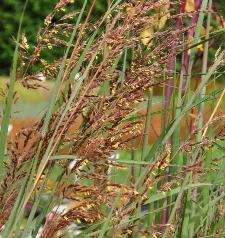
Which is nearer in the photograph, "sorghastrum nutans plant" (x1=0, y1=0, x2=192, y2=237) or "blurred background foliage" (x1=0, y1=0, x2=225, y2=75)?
"sorghastrum nutans plant" (x1=0, y1=0, x2=192, y2=237)

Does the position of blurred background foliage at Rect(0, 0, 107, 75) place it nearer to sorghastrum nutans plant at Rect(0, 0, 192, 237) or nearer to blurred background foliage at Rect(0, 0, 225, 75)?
blurred background foliage at Rect(0, 0, 225, 75)

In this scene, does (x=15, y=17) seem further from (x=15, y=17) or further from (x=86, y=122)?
(x=86, y=122)

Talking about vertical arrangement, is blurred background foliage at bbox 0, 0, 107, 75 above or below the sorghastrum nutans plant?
above

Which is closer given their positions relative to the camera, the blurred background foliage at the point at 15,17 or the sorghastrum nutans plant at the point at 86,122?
the sorghastrum nutans plant at the point at 86,122

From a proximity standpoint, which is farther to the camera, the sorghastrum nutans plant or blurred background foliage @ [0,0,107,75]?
blurred background foliage @ [0,0,107,75]

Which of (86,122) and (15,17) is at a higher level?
(15,17)

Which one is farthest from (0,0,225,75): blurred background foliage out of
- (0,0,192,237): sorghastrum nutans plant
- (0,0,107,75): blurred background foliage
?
(0,0,192,237): sorghastrum nutans plant

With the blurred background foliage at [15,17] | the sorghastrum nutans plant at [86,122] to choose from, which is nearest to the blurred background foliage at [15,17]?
the blurred background foliage at [15,17]

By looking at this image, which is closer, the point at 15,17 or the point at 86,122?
the point at 86,122

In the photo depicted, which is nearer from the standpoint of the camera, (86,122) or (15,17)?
(86,122)

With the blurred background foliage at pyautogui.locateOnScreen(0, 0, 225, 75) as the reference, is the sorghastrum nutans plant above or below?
below

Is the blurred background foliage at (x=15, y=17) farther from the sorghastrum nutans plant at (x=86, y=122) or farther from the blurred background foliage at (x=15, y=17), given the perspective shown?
the sorghastrum nutans plant at (x=86, y=122)

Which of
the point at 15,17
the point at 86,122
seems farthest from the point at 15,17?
the point at 86,122

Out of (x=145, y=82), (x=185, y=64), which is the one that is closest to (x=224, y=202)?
(x=185, y=64)
